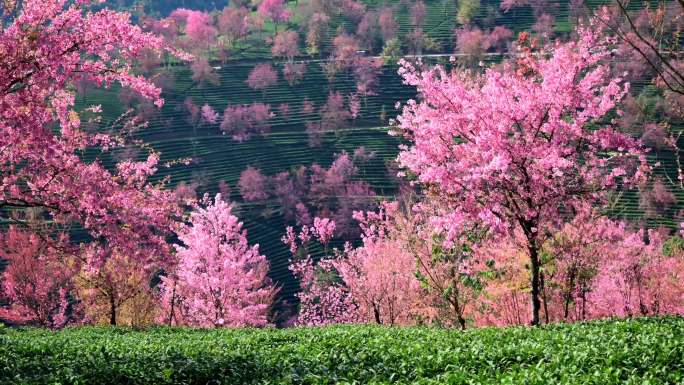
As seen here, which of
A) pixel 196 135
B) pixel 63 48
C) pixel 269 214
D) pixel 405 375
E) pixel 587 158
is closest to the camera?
pixel 405 375

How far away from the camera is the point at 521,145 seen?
15.4m

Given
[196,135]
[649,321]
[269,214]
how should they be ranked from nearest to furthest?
[649,321]
[269,214]
[196,135]

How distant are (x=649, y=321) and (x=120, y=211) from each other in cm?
1029

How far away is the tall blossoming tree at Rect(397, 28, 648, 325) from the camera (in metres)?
15.4

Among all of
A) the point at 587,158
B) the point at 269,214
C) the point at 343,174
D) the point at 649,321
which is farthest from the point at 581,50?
the point at 343,174

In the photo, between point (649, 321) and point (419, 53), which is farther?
point (419, 53)

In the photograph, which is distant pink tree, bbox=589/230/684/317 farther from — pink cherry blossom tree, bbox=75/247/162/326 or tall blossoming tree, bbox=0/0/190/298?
tall blossoming tree, bbox=0/0/190/298

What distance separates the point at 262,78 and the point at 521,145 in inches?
3674

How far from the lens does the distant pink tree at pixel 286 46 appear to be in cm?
11494

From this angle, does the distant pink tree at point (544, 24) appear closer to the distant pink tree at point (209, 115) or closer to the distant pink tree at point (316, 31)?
the distant pink tree at point (316, 31)

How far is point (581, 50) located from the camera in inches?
643

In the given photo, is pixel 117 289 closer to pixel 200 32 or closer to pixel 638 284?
pixel 638 284

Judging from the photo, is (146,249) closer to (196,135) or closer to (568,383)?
(568,383)

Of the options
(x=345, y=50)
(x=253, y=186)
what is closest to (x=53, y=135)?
(x=253, y=186)
